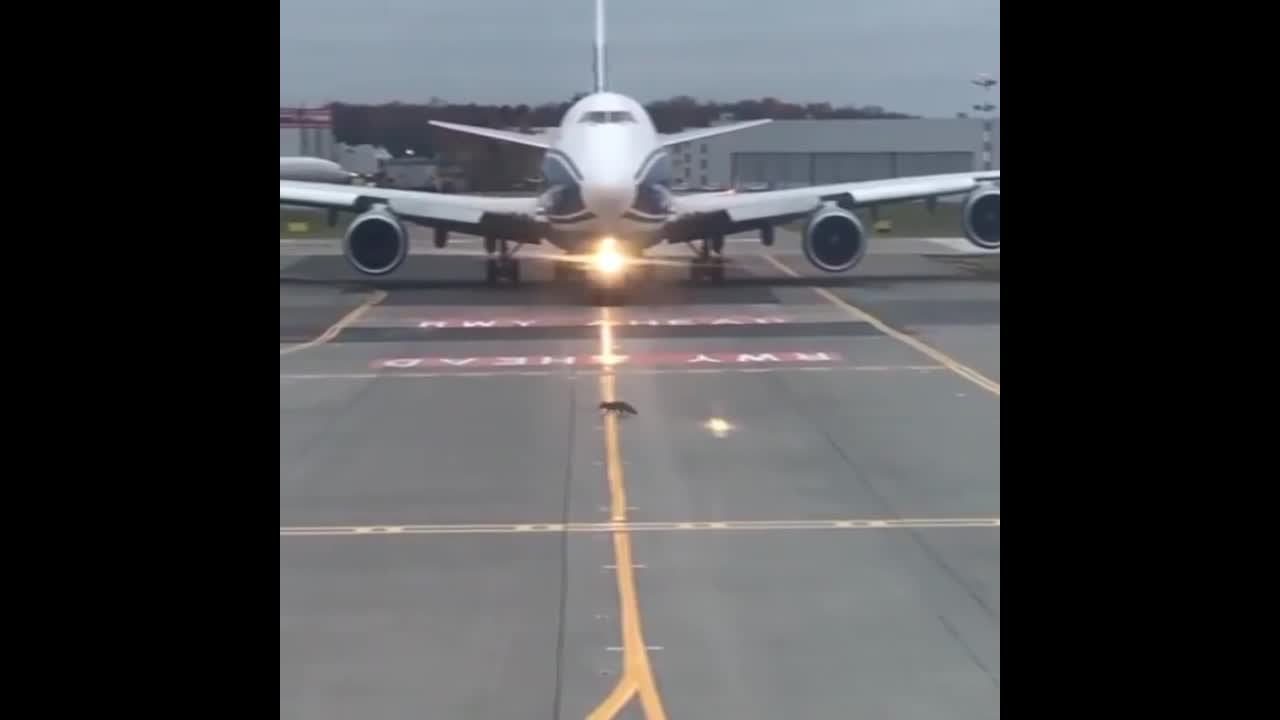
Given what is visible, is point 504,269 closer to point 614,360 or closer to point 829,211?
point 829,211

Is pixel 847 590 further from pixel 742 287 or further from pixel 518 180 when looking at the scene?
pixel 518 180

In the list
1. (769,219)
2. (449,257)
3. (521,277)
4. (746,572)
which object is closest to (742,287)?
(769,219)

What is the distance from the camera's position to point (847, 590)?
32.8ft

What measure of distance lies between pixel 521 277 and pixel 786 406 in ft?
66.3

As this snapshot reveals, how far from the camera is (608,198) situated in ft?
101

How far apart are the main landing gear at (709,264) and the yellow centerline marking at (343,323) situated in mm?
7393

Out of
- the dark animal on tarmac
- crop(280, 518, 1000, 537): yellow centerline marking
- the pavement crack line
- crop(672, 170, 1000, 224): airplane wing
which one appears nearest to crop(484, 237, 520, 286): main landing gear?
crop(672, 170, 1000, 224): airplane wing

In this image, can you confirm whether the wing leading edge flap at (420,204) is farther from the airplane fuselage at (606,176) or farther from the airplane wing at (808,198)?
the airplane wing at (808,198)

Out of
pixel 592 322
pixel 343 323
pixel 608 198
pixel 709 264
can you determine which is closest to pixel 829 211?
pixel 709 264

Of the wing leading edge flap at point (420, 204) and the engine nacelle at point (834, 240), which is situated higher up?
the wing leading edge flap at point (420, 204)

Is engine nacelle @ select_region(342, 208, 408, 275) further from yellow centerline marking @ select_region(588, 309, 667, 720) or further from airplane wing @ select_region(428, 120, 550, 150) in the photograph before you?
yellow centerline marking @ select_region(588, 309, 667, 720)

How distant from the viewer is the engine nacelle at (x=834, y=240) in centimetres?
3431

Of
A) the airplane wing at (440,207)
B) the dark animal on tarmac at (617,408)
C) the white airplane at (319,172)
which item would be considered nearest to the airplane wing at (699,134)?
the airplane wing at (440,207)

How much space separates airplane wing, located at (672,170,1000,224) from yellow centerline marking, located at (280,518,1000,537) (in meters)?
21.2
